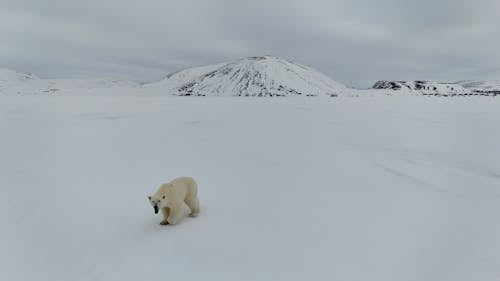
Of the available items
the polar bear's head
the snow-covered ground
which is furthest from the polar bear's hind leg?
the polar bear's head

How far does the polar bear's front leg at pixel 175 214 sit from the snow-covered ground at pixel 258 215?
15 centimetres

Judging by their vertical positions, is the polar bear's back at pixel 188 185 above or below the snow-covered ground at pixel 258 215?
above

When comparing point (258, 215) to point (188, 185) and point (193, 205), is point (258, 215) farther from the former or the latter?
point (188, 185)

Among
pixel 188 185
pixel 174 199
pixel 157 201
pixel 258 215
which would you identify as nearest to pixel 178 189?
pixel 174 199

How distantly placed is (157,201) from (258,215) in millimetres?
1909

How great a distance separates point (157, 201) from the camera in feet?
16.6

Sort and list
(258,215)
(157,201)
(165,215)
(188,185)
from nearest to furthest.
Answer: (157,201), (165,215), (188,185), (258,215)

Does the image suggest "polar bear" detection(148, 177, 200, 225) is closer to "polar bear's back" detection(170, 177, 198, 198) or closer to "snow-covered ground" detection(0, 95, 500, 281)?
"polar bear's back" detection(170, 177, 198, 198)

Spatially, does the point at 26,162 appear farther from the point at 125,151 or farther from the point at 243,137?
the point at 243,137

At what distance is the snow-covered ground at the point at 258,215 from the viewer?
14.3 feet

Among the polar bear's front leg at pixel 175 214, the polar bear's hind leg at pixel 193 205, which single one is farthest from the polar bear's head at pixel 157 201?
the polar bear's hind leg at pixel 193 205

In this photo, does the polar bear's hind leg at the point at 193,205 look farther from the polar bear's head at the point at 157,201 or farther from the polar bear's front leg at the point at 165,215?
the polar bear's head at the point at 157,201

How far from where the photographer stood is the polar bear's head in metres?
5.04

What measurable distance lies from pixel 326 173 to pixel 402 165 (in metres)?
2.60
